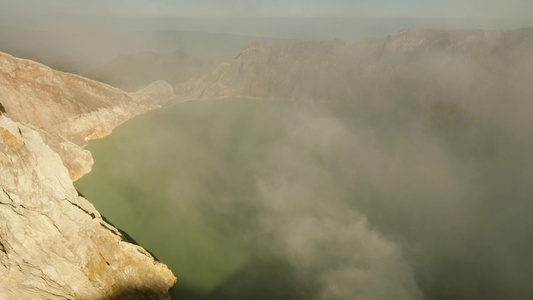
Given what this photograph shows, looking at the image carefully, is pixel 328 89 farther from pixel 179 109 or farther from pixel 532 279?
pixel 532 279

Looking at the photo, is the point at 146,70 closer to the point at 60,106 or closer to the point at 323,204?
the point at 60,106

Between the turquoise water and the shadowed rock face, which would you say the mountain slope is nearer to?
the shadowed rock face

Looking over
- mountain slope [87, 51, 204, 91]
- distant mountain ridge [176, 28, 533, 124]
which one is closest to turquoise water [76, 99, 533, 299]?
distant mountain ridge [176, 28, 533, 124]

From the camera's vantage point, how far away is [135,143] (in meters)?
31.3

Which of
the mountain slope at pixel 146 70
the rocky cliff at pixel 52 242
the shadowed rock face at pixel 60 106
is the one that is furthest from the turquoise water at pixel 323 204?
the mountain slope at pixel 146 70

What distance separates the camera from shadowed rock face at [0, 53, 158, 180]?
84.9 feet

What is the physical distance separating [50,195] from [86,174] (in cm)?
1371

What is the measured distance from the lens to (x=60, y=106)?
29.4 meters

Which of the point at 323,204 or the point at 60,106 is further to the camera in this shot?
the point at 60,106

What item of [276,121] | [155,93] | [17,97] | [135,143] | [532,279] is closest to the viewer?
[532,279]

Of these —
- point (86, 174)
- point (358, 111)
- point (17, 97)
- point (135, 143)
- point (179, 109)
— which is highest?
point (358, 111)

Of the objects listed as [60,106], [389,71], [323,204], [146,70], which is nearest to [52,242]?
[323,204]

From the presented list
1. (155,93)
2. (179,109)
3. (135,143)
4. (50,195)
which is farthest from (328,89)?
(50,195)

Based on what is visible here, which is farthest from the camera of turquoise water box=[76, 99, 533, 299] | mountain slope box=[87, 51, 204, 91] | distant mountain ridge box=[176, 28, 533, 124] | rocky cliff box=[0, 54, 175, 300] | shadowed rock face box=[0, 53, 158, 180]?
mountain slope box=[87, 51, 204, 91]
